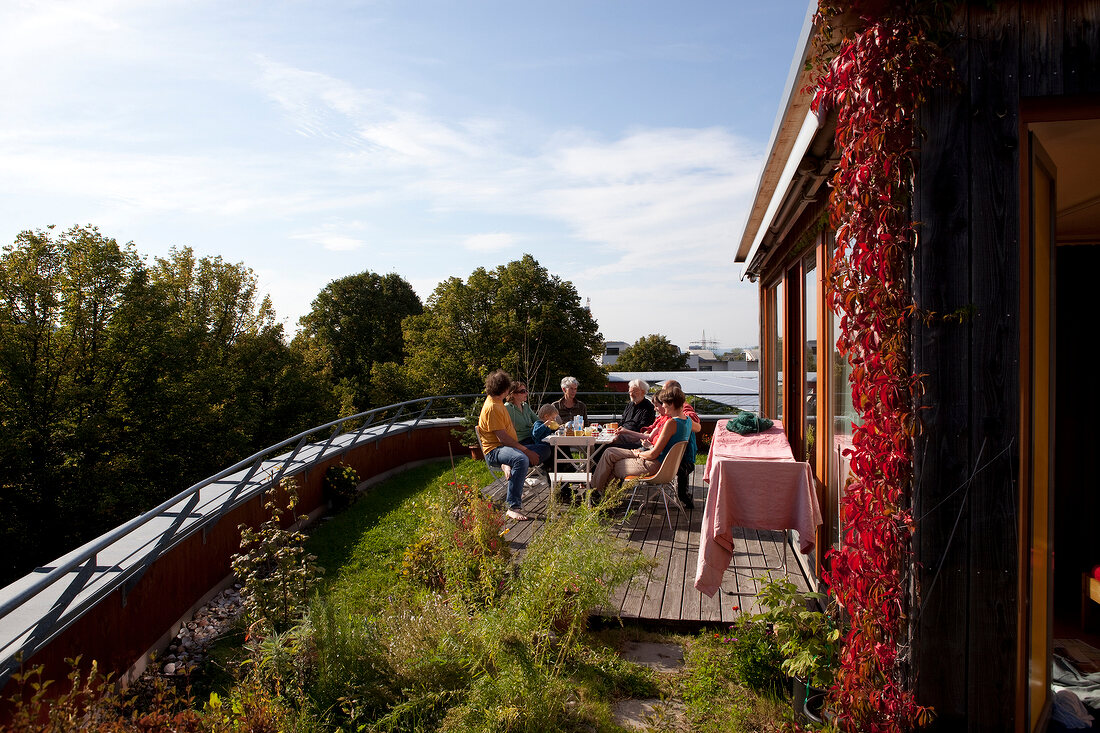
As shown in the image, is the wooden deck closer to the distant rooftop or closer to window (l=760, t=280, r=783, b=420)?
window (l=760, t=280, r=783, b=420)

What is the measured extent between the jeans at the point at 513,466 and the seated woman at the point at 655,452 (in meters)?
0.65

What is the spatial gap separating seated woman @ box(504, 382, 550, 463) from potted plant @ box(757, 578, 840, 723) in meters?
4.16

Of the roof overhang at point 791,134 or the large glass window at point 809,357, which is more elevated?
the roof overhang at point 791,134

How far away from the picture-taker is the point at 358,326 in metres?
36.0

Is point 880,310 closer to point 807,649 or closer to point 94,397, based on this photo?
point 807,649

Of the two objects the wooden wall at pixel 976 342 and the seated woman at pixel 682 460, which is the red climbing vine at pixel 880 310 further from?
the seated woman at pixel 682 460

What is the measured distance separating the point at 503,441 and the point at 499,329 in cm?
2345

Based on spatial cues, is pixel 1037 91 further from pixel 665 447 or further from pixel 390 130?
pixel 390 130

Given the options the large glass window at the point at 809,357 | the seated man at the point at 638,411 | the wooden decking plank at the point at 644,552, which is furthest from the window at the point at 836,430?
the seated man at the point at 638,411

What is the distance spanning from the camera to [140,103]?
1020 cm

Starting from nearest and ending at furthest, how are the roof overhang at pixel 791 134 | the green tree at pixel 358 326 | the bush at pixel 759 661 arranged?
the roof overhang at pixel 791 134, the bush at pixel 759 661, the green tree at pixel 358 326

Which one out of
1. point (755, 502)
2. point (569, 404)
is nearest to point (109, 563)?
point (755, 502)

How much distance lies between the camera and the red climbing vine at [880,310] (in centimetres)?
200

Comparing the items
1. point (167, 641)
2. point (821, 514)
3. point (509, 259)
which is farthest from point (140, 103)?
point (509, 259)
